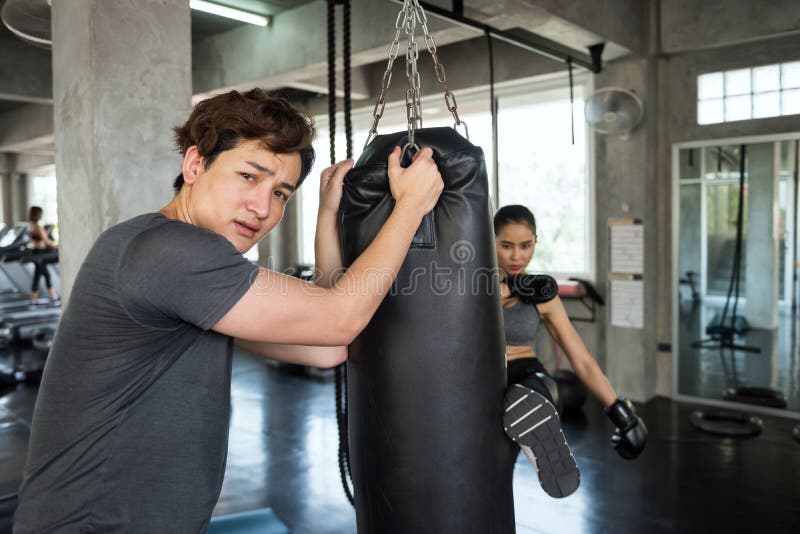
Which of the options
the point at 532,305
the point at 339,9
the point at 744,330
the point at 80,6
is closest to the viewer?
the point at 80,6

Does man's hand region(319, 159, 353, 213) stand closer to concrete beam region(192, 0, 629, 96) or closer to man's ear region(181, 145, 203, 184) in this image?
man's ear region(181, 145, 203, 184)

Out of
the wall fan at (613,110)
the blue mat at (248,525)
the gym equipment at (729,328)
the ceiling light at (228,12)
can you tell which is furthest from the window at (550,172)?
the blue mat at (248,525)

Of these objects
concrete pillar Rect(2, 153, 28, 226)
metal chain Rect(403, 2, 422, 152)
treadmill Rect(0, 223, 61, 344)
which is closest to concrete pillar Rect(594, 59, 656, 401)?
metal chain Rect(403, 2, 422, 152)

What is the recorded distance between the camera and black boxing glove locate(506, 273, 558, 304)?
2418mm

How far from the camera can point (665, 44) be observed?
4.82 metres

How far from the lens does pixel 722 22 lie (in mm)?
4492

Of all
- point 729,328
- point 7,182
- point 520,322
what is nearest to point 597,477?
point 520,322

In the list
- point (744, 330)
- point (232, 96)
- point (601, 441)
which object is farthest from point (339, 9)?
point (744, 330)

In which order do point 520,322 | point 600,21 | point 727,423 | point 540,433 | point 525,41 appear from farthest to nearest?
point 727,423
point 600,21
point 525,41
point 520,322
point 540,433

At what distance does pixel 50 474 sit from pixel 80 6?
1524 millimetres

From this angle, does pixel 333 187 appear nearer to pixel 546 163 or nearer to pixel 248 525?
pixel 248 525

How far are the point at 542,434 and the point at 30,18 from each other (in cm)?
245

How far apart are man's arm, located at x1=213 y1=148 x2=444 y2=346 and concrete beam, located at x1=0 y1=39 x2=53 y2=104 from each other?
6.86 m

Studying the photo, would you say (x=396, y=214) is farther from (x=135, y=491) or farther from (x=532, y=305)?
(x=532, y=305)
